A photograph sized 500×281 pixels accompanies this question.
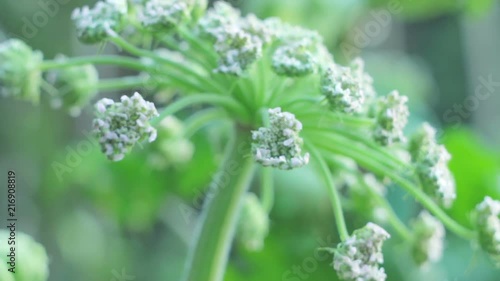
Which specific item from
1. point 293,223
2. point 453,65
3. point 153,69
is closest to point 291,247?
point 293,223

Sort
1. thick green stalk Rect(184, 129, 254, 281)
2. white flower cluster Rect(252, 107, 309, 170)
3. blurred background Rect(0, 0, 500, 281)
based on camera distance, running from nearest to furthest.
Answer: white flower cluster Rect(252, 107, 309, 170)
thick green stalk Rect(184, 129, 254, 281)
blurred background Rect(0, 0, 500, 281)

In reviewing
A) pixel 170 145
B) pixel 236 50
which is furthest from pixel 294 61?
pixel 170 145

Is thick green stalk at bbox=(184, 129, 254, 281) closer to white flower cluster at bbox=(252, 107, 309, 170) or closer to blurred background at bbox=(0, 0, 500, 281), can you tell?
white flower cluster at bbox=(252, 107, 309, 170)

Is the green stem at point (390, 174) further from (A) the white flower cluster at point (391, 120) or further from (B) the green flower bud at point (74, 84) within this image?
(B) the green flower bud at point (74, 84)

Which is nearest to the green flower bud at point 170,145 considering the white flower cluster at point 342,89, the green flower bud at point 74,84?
the green flower bud at point 74,84

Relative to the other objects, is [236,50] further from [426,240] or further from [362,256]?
[426,240]

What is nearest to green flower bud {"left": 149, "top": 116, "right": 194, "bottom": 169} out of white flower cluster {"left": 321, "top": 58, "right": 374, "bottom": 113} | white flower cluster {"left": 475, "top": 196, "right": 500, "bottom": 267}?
white flower cluster {"left": 321, "top": 58, "right": 374, "bottom": 113}
